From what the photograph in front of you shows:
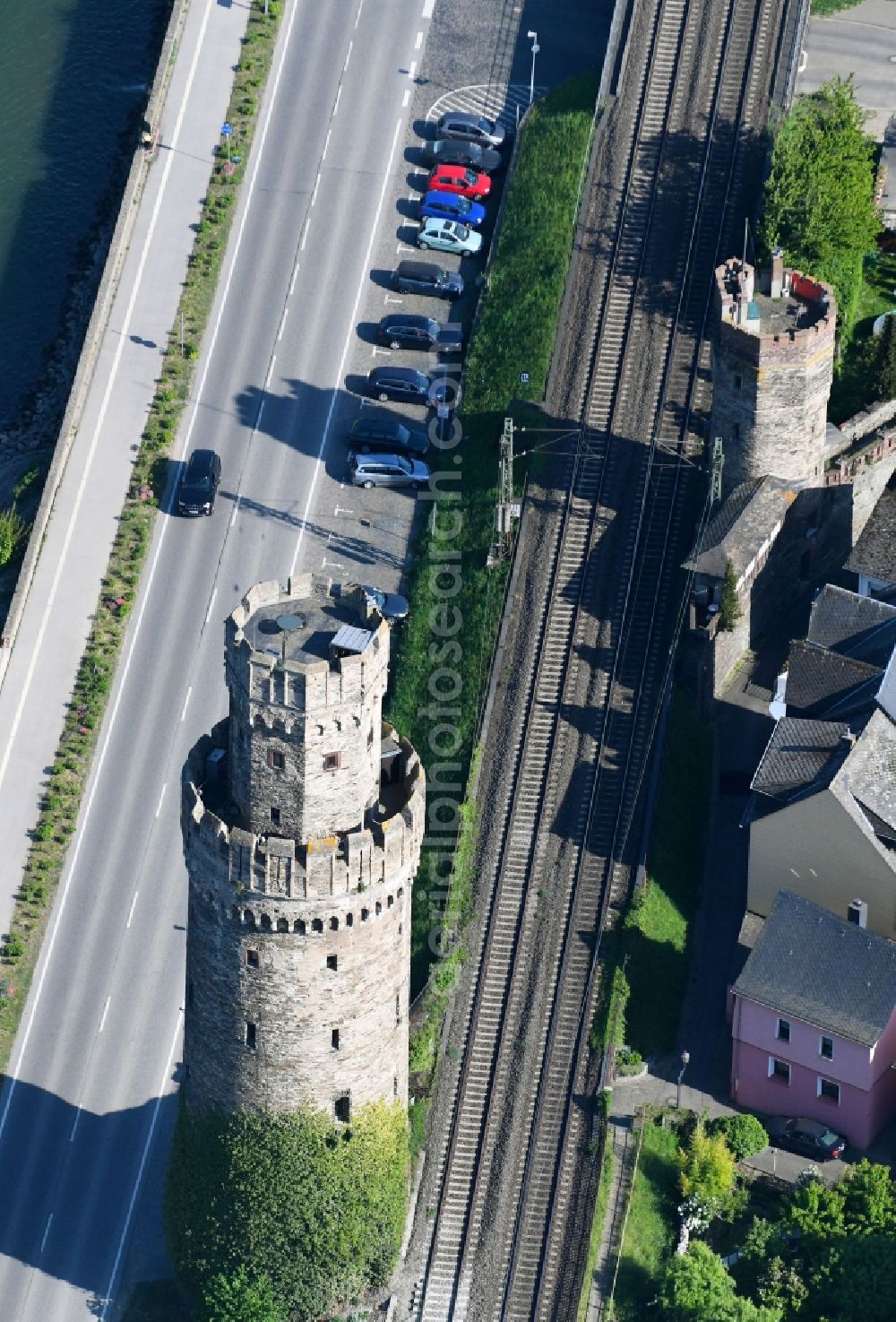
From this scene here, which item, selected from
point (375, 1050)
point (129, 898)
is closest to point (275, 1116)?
point (375, 1050)

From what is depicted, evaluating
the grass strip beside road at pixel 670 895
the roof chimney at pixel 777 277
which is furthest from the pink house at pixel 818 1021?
the roof chimney at pixel 777 277

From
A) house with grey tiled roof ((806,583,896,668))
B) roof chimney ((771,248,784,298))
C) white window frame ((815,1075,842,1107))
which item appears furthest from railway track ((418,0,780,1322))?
roof chimney ((771,248,784,298))

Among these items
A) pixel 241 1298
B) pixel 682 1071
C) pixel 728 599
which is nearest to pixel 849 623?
pixel 728 599

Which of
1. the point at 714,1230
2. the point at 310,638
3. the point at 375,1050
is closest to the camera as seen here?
the point at 310,638

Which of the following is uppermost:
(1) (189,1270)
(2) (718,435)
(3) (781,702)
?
(2) (718,435)

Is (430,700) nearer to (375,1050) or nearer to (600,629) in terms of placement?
(600,629)
